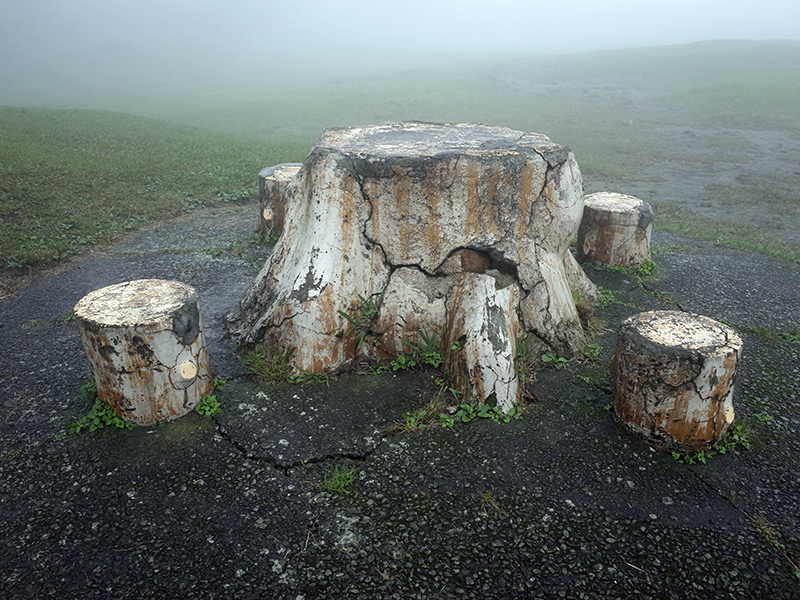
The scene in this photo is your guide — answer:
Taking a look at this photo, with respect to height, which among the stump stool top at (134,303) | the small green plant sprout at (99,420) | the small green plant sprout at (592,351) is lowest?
the small green plant sprout at (592,351)

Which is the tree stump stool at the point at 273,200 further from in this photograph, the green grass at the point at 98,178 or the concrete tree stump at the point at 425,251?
the concrete tree stump at the point at 425,251

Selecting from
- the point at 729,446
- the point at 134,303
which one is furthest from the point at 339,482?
the point at 729,446

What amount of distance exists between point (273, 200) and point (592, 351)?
13.0ft

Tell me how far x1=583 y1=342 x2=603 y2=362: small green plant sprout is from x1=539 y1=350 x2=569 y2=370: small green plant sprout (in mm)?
167

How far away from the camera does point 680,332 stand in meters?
3.22

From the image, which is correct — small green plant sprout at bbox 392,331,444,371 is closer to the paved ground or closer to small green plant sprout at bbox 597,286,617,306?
the paved ground

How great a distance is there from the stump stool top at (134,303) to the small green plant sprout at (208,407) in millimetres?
605

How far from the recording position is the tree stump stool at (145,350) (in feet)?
10.3

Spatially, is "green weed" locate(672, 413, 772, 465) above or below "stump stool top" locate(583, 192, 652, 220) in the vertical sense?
below

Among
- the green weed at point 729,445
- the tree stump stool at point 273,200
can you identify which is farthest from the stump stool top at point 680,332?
the tree stump stool at point 273,200

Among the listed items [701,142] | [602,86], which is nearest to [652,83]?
[602,86]

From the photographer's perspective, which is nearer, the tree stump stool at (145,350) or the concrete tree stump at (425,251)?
the tree stump stool at (145,350)

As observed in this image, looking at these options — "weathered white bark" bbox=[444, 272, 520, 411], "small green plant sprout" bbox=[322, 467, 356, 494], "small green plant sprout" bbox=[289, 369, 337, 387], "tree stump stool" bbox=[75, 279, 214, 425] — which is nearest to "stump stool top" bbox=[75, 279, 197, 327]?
"tree stump stool" bbox=[75, 279, 214, 425]

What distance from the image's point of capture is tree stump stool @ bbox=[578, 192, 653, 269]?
5.62m
